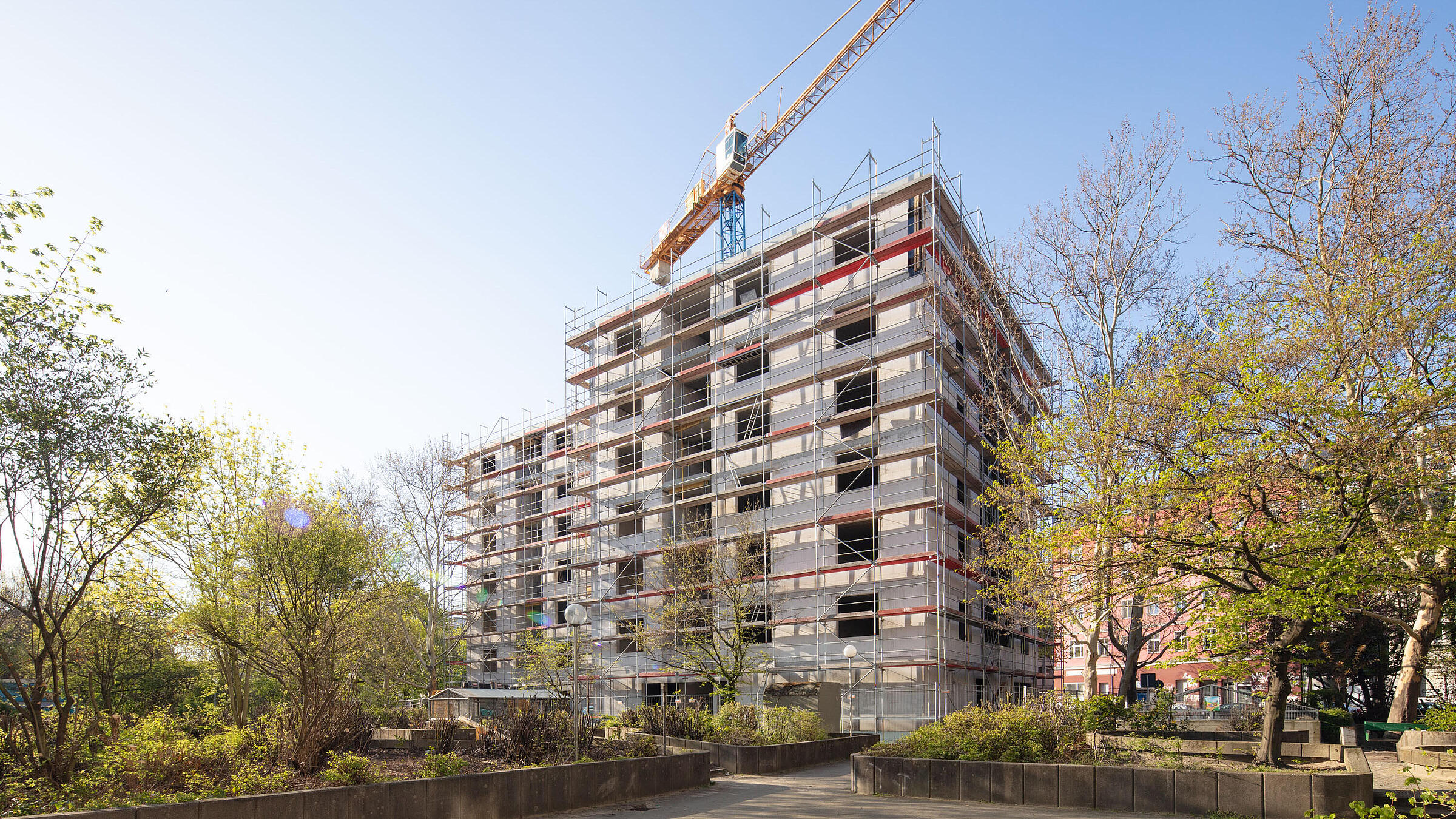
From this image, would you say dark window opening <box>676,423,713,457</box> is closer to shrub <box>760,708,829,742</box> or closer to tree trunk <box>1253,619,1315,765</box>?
shrub <box>760,708,829,742</box>

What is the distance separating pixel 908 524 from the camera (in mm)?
31891

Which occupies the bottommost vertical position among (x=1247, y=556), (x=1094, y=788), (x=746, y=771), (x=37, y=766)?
(x=746, y=771)

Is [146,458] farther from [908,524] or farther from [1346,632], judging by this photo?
[1346,632]

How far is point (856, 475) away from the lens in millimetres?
34938

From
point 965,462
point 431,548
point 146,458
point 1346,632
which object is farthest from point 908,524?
point 146,458

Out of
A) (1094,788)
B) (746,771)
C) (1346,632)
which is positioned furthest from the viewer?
(1346,632)

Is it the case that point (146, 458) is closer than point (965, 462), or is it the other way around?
point (146, 458)

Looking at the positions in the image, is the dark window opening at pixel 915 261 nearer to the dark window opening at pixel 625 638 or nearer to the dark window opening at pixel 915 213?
the dark window opening at pixel 915 213

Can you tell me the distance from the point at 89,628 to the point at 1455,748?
2522 cm

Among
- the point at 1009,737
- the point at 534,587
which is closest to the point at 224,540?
the point at 1009,737

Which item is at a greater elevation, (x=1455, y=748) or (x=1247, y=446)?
(x=1247, y=446)

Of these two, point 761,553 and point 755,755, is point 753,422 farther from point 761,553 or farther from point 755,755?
point 755,755

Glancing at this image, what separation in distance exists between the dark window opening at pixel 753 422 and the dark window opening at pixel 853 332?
4307 mm

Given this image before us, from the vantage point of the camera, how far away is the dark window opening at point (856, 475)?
3344cm
